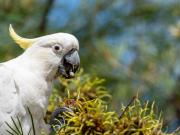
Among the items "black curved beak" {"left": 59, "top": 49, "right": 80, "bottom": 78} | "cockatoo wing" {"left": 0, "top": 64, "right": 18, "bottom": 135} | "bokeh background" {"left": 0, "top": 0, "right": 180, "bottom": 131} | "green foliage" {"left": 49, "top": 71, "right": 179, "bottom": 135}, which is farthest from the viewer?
"bokeh background" {"left": 0, "top": 0, "right": 180, "bottom": 131}

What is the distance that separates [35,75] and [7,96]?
12 cm

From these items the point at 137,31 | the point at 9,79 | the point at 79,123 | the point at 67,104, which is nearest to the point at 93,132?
the point at 79,123

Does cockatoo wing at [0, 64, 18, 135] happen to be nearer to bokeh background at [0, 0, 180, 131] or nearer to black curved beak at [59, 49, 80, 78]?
black curved beak at [59, 49, 80, 78]

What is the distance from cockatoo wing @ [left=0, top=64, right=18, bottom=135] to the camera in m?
1.43

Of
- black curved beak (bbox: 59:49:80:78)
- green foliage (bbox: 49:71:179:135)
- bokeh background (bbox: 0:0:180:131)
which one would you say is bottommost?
bokeh background (bbox: 0:0:180:131)

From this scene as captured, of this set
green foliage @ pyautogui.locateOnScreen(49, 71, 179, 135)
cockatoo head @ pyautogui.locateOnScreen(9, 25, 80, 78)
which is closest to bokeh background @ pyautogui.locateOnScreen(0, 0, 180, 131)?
cockatoo head @ pyautogui.locateOnScreen(9, 25, 80, 78)

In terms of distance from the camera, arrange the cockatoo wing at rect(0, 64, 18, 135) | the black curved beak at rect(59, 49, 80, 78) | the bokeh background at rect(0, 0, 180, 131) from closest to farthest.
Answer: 1. the cockatoo wing at rect(0, 64, 18, 135)
2. the black curved beak at rect(59, 49, 80, 78)
3. the bokeh background at rect(0, 0, 180, 131)

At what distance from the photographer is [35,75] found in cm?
155

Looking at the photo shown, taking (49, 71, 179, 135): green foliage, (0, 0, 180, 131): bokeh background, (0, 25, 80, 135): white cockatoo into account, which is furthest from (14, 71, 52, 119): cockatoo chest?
(0, 0, 180, 131): bokeh background

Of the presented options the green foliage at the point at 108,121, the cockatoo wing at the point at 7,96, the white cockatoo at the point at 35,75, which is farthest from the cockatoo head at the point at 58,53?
the green foliage at the point at 108,121

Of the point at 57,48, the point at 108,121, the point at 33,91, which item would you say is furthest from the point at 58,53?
the point at 108,121

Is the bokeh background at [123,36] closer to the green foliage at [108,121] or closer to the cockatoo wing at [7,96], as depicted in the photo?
the cockatoo wing at [7,96]

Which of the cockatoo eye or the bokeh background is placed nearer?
the cockatoo eye

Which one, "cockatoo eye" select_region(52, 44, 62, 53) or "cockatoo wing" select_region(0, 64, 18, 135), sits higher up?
"cockatoo eye" select_region(52, 44, 62, 53)
